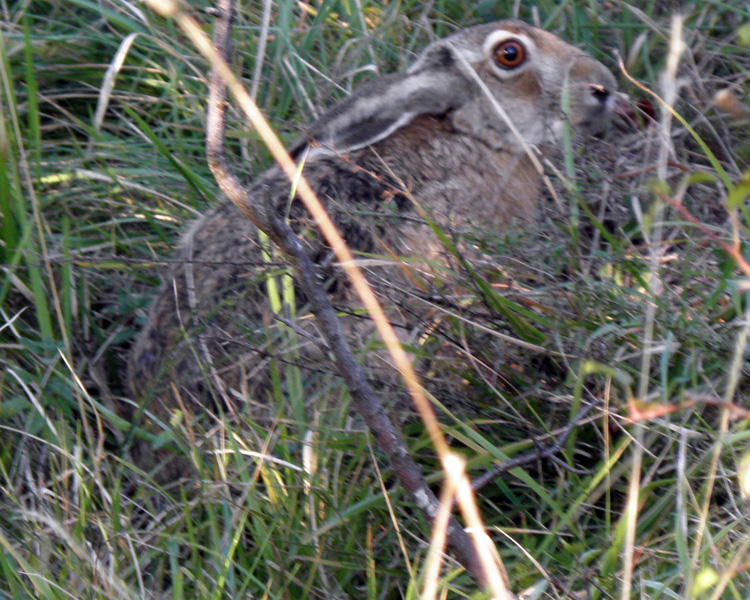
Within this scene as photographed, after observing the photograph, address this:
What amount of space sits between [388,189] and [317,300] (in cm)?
118

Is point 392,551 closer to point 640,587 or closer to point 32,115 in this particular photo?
point 640,587

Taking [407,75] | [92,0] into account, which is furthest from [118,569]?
[92,0]

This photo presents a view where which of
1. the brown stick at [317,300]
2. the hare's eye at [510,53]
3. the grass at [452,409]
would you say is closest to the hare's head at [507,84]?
the hare's eye at [510,53]

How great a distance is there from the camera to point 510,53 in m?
3.51

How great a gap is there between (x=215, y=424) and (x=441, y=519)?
112 cm

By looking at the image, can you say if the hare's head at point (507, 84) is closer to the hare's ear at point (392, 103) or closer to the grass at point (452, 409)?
the hare's ear at point (392, 103)

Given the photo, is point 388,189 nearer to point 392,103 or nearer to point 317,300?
point 392,103

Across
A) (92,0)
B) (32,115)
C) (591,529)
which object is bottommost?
(591,529)

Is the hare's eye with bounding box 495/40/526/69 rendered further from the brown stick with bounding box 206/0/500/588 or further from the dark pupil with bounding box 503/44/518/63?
the brown stick with bounding box 206/0/500/588

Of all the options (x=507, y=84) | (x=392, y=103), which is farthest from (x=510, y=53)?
(x=392, y=103)

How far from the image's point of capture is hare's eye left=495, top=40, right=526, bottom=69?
11.5 feet

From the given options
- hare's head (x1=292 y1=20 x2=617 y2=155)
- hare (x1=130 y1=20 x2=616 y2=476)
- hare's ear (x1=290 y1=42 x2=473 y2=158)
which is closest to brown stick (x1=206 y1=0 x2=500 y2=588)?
hare (x1=130 y1=20 x2=616 y2=476)

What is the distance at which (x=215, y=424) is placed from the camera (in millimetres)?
2764

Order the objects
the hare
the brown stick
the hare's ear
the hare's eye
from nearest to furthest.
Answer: the brown stick → the hare → the hare's ear → the hare's eye
